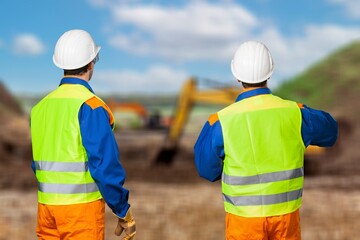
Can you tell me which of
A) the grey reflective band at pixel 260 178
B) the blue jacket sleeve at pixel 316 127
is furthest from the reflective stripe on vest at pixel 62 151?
the blue jacket sleeve at pixel 316 127

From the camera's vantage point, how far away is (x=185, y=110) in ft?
54.5

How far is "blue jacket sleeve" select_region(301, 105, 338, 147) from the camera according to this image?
3.27m

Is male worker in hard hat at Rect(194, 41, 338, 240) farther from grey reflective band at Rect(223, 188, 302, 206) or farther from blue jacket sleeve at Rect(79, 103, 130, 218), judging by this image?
blue jacket sleeve at Rect(79, 103, 130, 218)

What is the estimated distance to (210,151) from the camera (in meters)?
3.19

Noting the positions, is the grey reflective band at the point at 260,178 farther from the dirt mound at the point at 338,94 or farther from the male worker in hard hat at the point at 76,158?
the dirt mound at the point at 338,94

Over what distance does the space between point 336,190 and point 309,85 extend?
2105 centimetres

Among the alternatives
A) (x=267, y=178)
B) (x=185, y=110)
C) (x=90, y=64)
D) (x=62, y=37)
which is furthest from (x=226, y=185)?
(x=185, y=110)

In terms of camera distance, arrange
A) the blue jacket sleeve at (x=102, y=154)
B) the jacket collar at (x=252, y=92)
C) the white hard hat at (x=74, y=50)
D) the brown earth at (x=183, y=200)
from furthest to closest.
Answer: the brown earth at (x=183, y=200) → the white hard hat at (x=74, y=50) → the jacket collar at (x=252, y=92) → the blue jacket sleeve at (x=102, y=154)

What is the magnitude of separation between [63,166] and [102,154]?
0.26 metres

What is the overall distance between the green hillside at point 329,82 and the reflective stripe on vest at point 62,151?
27.4m

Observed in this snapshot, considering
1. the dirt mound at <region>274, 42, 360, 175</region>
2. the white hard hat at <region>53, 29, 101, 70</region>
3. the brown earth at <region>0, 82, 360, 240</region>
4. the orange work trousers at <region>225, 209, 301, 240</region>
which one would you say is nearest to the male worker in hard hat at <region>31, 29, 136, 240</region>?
the white hard hat at <region>53, 29, 101, 70</region>

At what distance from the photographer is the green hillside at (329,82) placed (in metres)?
31.3

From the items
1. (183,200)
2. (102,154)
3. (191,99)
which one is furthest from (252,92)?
(191,99)

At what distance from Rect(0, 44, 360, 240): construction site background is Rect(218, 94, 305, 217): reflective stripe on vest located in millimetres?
4668
